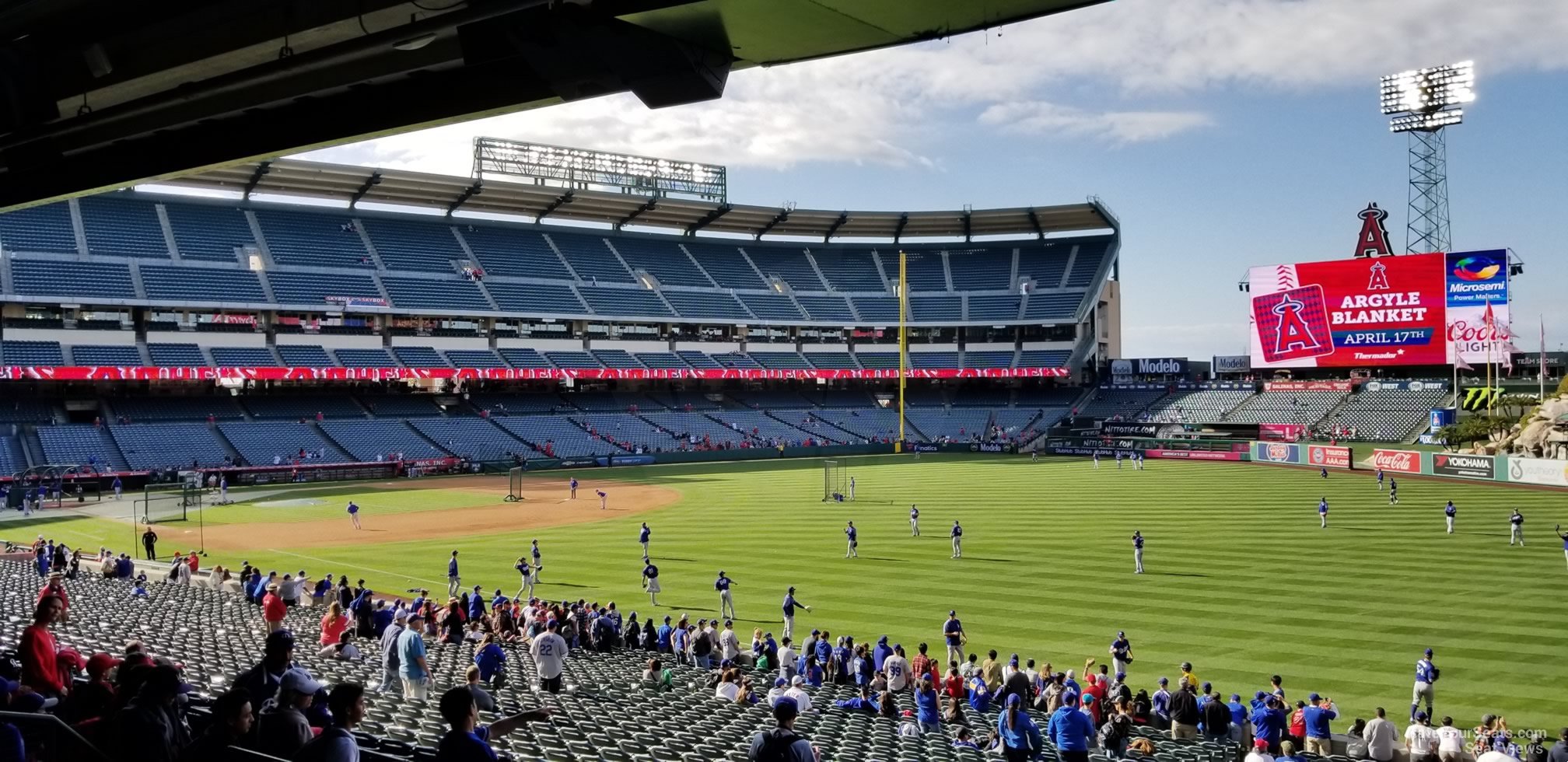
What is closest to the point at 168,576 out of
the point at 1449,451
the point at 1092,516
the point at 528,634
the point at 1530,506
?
the point at 528,634

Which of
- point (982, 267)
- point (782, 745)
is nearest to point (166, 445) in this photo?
point (782, 745)

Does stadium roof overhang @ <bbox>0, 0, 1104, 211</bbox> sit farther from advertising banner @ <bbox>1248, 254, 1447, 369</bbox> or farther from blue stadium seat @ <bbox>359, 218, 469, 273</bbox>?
advertising banner @ <bbox>1248, 254, 1447, 369</bbox>

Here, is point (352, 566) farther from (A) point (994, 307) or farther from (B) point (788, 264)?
(A) point (994, 307)

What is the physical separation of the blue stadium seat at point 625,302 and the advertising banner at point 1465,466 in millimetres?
53450

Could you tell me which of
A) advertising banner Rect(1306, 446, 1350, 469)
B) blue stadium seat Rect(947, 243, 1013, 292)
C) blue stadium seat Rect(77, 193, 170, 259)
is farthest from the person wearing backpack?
blue stadium seat Rect(947, 243, 1013, 292)

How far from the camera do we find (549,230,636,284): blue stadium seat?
8406 cm

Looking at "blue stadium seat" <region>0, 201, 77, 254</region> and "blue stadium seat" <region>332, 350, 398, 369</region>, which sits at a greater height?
"blue stadium seat" <region>0, 201, 77, 254</region>

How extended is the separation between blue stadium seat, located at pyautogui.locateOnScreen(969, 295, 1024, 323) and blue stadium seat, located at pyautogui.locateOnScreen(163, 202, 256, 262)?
190ft

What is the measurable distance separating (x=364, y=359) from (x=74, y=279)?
54.2ft

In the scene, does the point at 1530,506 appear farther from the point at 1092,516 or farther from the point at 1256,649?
the point at 1256,649

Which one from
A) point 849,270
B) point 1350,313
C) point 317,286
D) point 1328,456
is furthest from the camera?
point 849,270

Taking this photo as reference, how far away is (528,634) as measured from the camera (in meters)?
19.0

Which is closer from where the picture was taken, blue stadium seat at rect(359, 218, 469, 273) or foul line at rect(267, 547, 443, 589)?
foul line at rect(267, 547, 443, 589)

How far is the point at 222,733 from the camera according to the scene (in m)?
5.74
